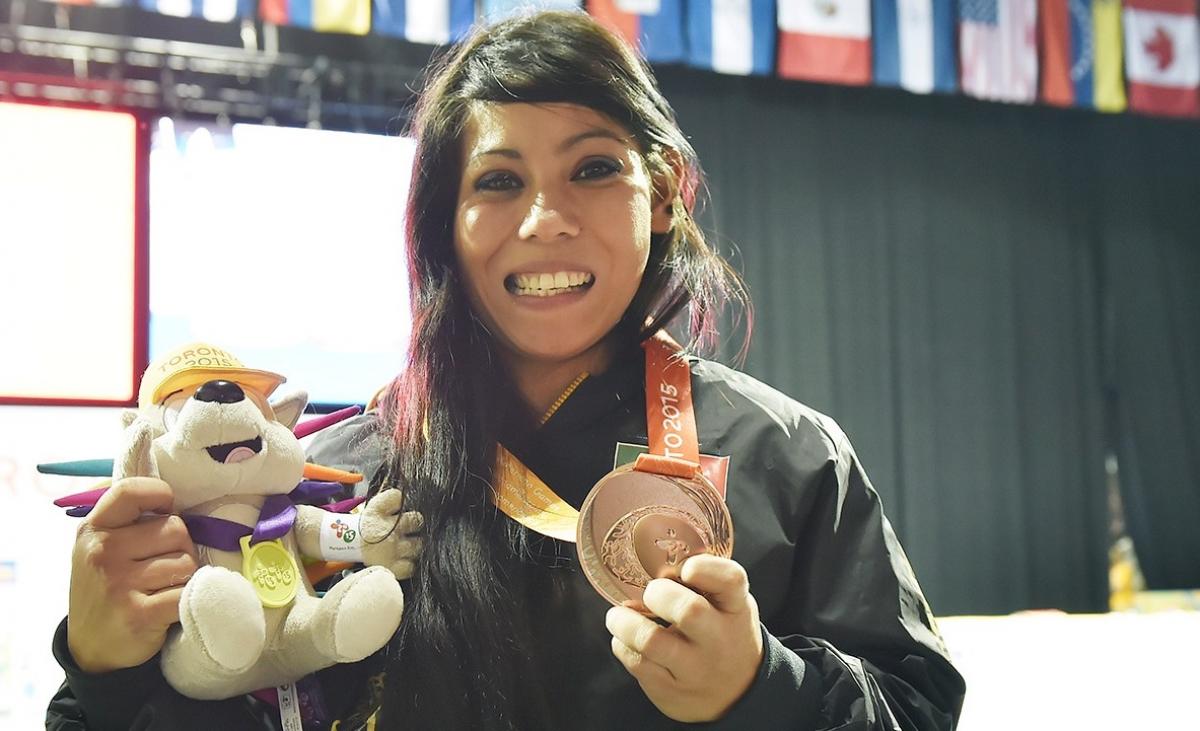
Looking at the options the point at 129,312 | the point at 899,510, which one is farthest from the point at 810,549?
the point at 899,510

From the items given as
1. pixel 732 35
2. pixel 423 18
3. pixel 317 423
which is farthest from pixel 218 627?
pixel 732 35

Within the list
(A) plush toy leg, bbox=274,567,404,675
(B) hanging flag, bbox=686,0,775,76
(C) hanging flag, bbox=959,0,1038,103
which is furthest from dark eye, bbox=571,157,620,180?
(C) hanging flag, bbox=959,0,1038,103

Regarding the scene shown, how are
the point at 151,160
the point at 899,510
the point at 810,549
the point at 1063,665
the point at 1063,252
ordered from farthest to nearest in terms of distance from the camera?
the point at 1063,252 < the point at 899,510 < the point at 151,160 < the point at 1063,665 < the point at 810,549

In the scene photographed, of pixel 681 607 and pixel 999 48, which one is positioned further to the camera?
pixel 999 48

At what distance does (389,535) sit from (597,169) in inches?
17.8

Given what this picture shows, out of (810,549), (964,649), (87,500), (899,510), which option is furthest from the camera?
(899,510)

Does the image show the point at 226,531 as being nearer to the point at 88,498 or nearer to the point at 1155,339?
the point at 88,498

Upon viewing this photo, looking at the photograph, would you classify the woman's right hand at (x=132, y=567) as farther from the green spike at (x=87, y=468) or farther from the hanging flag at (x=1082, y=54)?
the hanging flag at (x=1082, y=54)

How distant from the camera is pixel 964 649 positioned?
3307mm

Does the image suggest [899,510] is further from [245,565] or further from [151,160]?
[245,565]

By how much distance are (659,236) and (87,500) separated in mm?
684

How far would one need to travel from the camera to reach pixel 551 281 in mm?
1196

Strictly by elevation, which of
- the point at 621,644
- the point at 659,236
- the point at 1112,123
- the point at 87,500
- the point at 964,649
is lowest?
the point at 964,649

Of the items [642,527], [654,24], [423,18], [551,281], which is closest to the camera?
[642,527]
